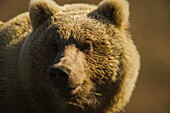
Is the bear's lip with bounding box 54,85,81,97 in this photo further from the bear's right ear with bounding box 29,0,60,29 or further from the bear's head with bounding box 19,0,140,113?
the bear's right ear with bounding box 29,0,60,29

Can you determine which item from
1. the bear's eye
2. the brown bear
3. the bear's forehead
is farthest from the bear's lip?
the bear's forehead

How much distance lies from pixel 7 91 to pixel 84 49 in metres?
1.63

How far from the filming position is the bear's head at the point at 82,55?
4.72 m

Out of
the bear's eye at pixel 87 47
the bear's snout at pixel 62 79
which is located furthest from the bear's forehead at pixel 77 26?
the bear's snout at pixel 62 79

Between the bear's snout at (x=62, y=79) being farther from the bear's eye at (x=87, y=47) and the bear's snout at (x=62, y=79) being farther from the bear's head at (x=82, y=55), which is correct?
the bear's eye at (x=87, y=47)

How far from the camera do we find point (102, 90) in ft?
16.1

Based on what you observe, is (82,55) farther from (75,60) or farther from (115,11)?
(115,11)

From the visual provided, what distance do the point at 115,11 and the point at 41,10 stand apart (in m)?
1.33

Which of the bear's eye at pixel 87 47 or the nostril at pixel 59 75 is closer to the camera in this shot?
the nostril at pixel 59 75

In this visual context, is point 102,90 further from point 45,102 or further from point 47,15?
point 47,15

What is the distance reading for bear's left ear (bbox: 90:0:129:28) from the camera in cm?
513

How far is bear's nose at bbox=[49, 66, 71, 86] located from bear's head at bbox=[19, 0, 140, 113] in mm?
305

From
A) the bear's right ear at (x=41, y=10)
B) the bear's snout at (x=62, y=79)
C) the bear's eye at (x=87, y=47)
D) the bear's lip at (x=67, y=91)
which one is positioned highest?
the bear's right ear at (x=41, y=10)

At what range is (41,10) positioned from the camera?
530 cm
